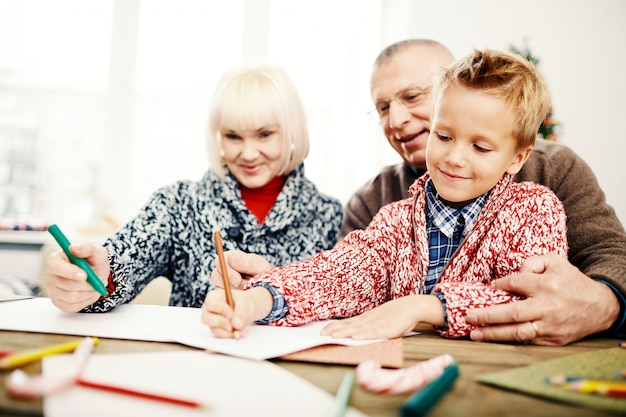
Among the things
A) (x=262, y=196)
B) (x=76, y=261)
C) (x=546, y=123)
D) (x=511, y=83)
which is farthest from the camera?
(x=546, y=123)

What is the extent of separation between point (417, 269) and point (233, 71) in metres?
0.86

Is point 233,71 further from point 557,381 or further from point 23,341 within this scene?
point 557,381

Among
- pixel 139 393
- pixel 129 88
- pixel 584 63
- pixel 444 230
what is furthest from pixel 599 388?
pixel 584 63

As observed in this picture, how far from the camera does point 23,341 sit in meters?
0.69

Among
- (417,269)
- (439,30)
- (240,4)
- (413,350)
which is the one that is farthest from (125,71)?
A: (413,350)

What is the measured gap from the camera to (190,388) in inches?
20.5

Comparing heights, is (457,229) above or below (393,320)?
above

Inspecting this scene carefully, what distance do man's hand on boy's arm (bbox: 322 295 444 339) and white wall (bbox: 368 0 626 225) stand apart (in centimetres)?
355

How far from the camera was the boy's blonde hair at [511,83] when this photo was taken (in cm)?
102

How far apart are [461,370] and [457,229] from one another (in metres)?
0.51

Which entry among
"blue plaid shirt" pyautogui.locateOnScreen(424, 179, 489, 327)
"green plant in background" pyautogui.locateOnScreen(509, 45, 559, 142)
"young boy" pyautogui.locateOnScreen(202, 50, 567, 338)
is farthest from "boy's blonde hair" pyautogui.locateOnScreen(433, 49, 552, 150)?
"green plant in background" pyautogui.locateOnScreen(509, 45, 559, 142)

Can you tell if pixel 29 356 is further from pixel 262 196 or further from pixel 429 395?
pixel 262 196

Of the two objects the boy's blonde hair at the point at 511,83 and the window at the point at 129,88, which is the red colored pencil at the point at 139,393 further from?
the window at the point at 129,88

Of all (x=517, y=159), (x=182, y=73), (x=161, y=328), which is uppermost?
(x=182, y=73)
